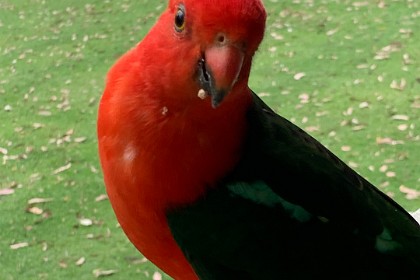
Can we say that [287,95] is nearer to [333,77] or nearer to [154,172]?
[333,77]

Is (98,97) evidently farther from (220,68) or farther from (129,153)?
(220,68)

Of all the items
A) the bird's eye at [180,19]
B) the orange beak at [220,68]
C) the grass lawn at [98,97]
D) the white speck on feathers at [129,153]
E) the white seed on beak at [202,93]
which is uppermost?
the bird's eye at [180,19]

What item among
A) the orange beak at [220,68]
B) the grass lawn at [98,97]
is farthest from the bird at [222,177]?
the grass lawn at [98,97]

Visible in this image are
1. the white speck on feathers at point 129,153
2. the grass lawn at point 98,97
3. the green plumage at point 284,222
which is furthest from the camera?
the grass lawn at point 98,97

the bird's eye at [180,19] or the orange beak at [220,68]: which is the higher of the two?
the bird's eye at [180,19]

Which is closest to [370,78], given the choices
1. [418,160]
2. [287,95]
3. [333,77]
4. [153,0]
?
[333,77]

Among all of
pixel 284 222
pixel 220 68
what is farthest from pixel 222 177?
pixel 220 68

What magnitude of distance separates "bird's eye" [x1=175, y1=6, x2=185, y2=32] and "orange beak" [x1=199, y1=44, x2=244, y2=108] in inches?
3.8

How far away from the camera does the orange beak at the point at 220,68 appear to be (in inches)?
53.7

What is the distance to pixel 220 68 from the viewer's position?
4.48 ft

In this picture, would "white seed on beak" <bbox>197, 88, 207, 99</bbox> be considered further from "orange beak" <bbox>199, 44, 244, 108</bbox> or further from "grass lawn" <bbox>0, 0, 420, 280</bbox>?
"grass lawn" <bbox>0, 0, 420, 280</bbox>

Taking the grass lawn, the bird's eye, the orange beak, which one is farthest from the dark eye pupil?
the grass lawn

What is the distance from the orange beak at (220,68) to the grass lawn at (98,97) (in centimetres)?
187

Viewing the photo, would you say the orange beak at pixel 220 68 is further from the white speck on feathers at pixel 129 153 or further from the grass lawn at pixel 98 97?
the grass lawn at pixel 98 97
